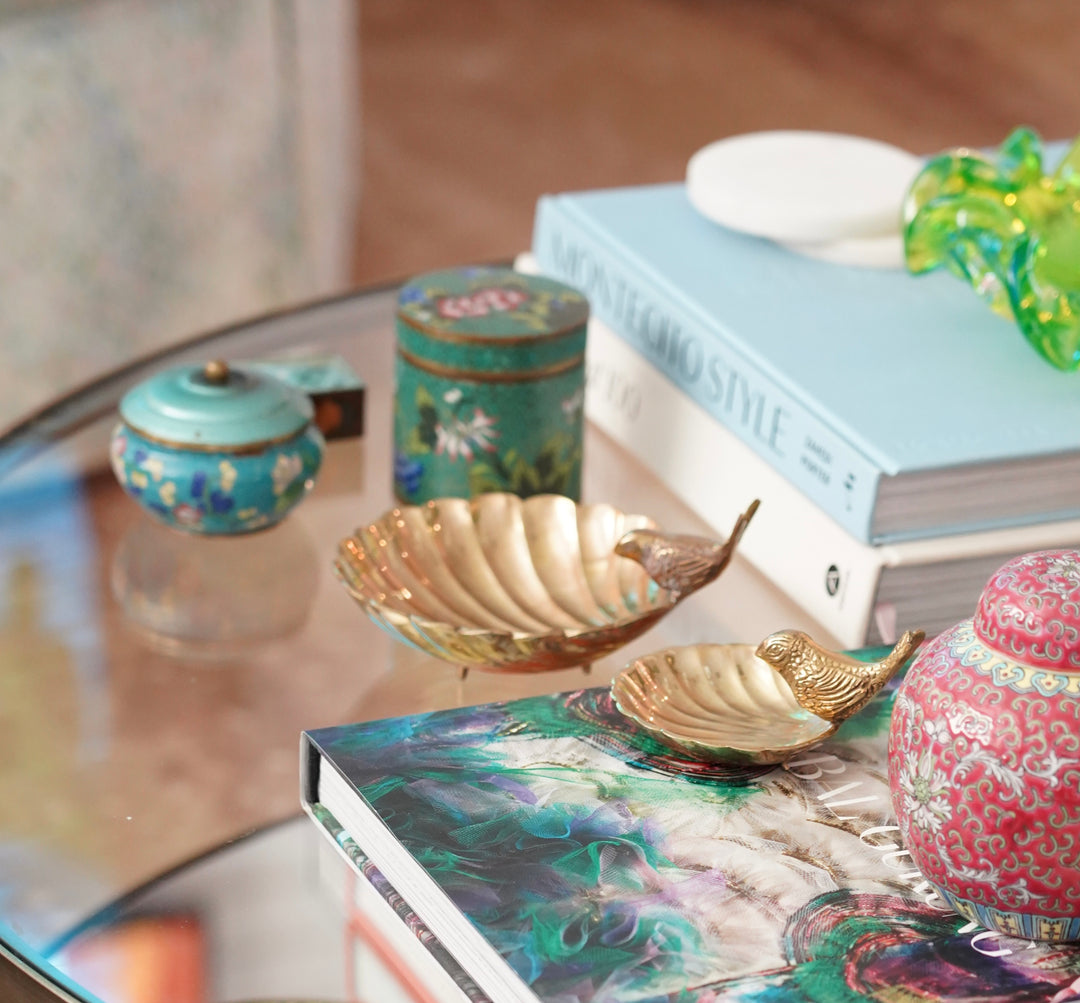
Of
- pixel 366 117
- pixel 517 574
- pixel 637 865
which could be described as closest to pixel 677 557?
pixel 517 574

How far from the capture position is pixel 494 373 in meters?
0.65

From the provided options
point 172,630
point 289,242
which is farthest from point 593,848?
point 289,242

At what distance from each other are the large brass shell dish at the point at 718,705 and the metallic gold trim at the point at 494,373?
0.17 metres

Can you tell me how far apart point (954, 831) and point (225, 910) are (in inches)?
9.2

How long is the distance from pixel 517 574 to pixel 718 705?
0.41 feet

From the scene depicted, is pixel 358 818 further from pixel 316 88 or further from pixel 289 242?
pixel 316 88

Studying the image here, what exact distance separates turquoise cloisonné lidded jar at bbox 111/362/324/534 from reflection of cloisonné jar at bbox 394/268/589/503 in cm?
5

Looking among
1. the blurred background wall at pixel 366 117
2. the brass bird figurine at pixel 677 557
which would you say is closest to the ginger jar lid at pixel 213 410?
the brass bird figurine at pixel 677 557

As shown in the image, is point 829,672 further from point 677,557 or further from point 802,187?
point 802,187

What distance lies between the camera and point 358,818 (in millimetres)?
445

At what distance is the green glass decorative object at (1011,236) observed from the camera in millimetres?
626

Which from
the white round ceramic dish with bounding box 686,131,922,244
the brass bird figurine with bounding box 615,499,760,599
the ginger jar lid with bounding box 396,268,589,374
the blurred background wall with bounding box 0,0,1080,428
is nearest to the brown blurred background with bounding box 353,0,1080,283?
the blurred background wall with bounding box 0,0,1080,428

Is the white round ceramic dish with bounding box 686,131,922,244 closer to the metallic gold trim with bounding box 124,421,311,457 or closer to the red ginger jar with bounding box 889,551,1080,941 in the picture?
the metallic gold trim with bounding box 124,421,311,457

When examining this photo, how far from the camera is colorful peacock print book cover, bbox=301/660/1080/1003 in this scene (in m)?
0.39
